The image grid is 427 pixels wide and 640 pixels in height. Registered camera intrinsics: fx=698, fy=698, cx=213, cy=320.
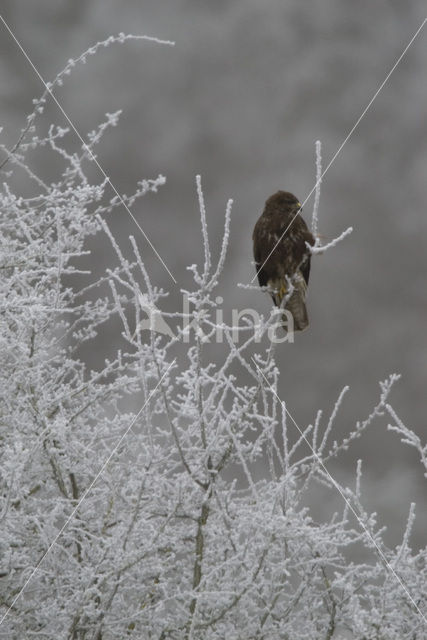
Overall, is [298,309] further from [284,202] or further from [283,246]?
[284,202]

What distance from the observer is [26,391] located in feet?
15.4

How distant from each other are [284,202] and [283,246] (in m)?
0.54

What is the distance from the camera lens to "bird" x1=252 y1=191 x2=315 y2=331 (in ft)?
21.9

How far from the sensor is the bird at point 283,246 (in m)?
6.66

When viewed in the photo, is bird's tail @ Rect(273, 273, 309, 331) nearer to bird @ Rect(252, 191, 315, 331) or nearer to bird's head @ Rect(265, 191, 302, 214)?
bird @ Rect(252, 191, 315, 331)

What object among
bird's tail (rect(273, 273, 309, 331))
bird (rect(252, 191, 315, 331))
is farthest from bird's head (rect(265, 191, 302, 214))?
bird's tail (rect(273, 273, 309, 331))

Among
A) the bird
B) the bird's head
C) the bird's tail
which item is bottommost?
the bird's tail

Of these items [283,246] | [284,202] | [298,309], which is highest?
[284,202]

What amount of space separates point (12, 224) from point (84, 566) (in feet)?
7.59

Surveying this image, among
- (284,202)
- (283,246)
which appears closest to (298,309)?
(283,246)

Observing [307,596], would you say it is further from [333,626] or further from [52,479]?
[52,479]

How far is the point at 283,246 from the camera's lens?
6.88 meters

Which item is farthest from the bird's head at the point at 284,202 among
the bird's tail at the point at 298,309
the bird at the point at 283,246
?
the bird's tail at the point at 298,309

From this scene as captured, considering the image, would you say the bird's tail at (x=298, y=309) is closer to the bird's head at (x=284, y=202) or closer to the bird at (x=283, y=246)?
the bird at (x=283, y=246)
